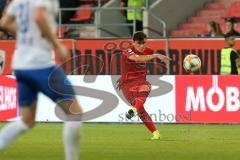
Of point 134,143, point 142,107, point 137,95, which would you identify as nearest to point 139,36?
point 137,95

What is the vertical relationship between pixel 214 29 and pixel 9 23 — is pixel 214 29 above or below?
above

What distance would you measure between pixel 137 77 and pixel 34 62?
27.1ft

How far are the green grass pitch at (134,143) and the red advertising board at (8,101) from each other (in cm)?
89

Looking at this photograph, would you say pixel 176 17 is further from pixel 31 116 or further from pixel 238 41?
pixel 31 116

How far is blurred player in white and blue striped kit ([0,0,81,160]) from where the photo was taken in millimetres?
10141

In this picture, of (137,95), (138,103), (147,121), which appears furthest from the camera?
(137,95)

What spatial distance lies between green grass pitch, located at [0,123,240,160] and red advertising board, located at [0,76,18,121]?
0.89m

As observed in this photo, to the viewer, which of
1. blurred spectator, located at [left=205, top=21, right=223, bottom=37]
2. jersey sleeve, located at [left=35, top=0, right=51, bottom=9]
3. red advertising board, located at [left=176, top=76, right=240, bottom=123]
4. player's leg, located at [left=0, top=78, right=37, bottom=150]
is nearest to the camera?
jersey sleeve, located at [left=35, top=0, right=51, bottom=9]

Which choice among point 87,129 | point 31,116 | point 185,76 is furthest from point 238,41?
point 31,116

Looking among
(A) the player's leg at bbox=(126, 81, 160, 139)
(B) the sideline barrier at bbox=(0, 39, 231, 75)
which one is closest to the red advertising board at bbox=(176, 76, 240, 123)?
(B) the sideline barrier at bbox=(0, 39, 231, 75)

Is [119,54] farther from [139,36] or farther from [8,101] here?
[139,36]

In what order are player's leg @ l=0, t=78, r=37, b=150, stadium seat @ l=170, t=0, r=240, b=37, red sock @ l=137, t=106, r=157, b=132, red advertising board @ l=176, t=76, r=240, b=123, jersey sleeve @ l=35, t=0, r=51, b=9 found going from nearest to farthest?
jersey sleeve @ l=35, t=0, r=51, b=9 < player's leg @ l=0, t=78, r=37, b=150 < red sock @ l=137, t=106, r=157, b=132 < red advertising board @ l=176, t=76, r=240, b=123 < stadium seat @ l=170, t=0, r=240, b=37

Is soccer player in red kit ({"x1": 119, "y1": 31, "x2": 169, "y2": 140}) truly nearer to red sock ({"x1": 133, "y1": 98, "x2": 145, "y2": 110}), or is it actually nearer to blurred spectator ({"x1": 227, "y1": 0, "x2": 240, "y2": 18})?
red sock ({"x1": 133, "y1": 98, "x2": 145, "y2": 110})

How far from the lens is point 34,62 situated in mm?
10398
